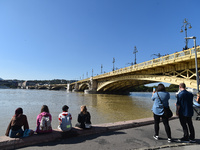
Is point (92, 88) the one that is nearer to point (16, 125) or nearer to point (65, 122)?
point (65, 122)

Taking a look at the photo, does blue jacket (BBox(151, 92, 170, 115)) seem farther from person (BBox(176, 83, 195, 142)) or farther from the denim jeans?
the denim jeans

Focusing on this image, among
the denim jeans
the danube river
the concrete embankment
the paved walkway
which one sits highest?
the denim jeans

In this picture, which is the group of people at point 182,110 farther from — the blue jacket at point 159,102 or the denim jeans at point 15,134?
the denim jeans at point 15,134

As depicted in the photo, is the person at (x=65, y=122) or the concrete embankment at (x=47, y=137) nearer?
the concrete embankment at (x=47, y=137)

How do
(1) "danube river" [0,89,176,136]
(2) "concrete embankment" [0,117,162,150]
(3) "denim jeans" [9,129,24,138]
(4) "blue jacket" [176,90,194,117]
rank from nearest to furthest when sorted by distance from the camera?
(2) "concrete embankment" [0,117,162,150], (3) "denim jeans" [9,129,24,138], (4) "blue jacket" [176,90,194,117], (1) "danube river" [0,89,176,136]

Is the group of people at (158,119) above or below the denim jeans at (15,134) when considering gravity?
above

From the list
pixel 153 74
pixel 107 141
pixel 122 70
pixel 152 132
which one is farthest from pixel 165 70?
pixel 107 141

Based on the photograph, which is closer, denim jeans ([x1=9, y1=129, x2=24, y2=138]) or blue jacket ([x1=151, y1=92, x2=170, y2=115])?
denim jeans ([x1=9, y1=129, x2=24, y2=138])

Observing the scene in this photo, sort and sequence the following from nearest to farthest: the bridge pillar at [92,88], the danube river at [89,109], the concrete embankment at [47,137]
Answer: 1. the concrete embankment at [47,137]
2. the danube river at [89,109]
3. the bridge pillar at [92,88]

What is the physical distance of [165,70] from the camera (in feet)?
68.7

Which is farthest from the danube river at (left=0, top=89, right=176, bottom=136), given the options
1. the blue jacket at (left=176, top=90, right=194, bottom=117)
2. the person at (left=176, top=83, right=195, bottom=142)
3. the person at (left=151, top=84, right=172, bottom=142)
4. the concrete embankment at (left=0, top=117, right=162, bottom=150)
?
the blue jacket at (left=176, top=90, right=194, bottom=117)

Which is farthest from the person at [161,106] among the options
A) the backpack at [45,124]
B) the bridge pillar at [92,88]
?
the bridge pillar at [92,88]

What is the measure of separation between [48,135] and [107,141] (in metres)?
1.64

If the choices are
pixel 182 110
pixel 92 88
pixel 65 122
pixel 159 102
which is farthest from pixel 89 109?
pixel 92 88
